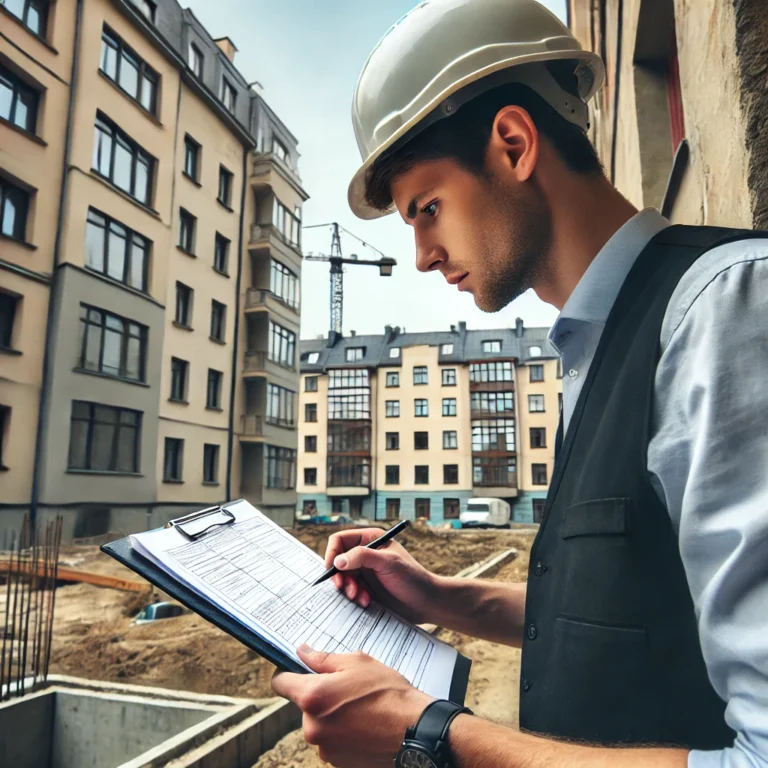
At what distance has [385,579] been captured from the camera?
68 centimetres

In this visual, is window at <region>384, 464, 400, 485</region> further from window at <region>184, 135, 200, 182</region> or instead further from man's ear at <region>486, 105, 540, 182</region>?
man's ear at <region>486, 105, 540, 182</region>

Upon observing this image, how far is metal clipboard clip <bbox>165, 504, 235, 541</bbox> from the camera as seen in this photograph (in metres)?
0.58

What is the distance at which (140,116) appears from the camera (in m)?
7.60

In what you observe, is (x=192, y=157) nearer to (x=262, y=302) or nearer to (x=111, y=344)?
(x=262, y=302)

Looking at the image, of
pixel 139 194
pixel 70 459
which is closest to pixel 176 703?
pixel 70 459

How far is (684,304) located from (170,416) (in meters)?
8.62

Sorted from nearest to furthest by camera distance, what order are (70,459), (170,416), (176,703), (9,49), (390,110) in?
(390,110), (176,703), (9,49), (70,459), (170,416)

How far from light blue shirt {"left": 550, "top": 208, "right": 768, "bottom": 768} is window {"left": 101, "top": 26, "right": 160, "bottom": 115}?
805 centimetres

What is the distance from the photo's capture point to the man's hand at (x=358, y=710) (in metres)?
0.38

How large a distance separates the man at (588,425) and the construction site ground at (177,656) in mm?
1959

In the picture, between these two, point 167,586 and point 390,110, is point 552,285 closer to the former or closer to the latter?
point 390,110

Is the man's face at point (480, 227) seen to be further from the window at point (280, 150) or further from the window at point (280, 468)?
the window at point (280, 150)

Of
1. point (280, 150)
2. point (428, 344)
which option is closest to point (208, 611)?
point (280, 150)

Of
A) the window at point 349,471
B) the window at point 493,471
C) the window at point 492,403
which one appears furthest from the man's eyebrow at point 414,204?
the window at point 492,403
